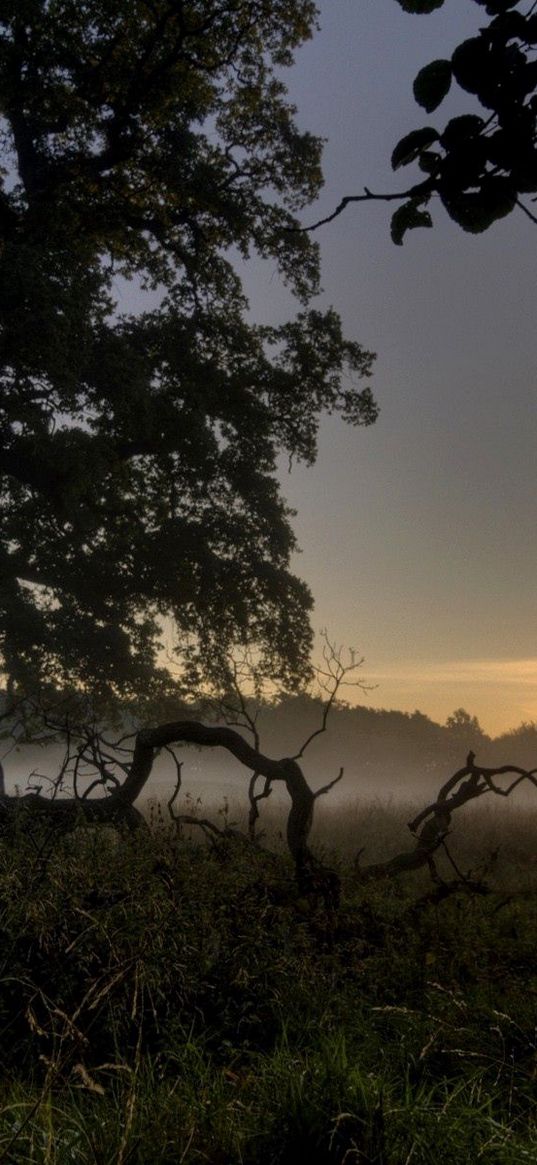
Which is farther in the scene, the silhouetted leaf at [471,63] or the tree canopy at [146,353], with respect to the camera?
the tree canopy at [146,353]

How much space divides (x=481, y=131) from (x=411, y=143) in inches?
8.1

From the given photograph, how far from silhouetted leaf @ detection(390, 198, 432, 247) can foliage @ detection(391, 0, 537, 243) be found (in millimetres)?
87

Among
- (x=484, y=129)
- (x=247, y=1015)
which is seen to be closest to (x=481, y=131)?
(x=484, y=129)

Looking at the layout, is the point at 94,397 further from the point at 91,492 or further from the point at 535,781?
the point at 535,781

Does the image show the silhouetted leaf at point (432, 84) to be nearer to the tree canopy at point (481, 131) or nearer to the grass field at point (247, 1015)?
the tree canopy at point (481, 131)

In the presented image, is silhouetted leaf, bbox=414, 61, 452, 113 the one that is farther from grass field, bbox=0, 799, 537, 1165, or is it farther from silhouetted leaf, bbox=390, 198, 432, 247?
grass field, bbox=0, 799, 537, 1165

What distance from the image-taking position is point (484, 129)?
2.54m

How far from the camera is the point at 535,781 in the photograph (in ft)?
34.9

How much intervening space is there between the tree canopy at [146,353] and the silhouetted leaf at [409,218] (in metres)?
11.6

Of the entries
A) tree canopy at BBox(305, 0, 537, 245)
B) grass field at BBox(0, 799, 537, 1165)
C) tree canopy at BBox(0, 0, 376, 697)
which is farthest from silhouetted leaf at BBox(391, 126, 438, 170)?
tree canopy at BBox(0, 0, 376, 697)

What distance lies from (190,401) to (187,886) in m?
13.1

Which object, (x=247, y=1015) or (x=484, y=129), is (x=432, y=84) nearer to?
(x=484, y=129)

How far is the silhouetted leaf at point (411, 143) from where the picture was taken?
8.37 ft

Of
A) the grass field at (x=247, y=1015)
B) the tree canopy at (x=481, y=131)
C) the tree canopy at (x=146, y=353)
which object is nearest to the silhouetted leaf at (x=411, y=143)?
the tree canopy at (x=481, y=131)
